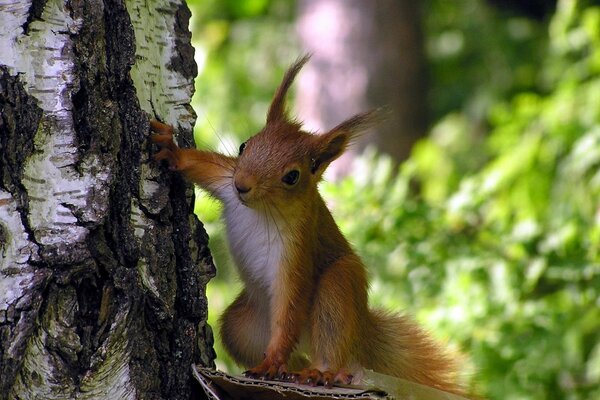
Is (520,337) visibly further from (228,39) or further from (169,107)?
(228,39)

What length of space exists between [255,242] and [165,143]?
56 centimetres

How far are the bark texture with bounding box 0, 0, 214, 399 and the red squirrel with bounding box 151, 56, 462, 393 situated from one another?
1.09 ft

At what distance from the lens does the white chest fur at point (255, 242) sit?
2430 millimetres

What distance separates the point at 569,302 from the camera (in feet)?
11.9

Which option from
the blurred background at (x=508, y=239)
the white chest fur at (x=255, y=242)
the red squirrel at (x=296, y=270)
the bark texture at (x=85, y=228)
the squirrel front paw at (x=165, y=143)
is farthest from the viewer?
the blurred background at (x=508, y=239)

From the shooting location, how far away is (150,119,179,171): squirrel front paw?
1.97 metres

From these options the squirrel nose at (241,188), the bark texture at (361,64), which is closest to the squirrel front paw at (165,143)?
the squirrel nose at (241,188)

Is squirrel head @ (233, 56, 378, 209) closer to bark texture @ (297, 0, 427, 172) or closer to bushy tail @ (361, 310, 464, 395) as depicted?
bushy tail @ (361, 310, 464, 395)

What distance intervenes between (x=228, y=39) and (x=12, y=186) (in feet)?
20.3

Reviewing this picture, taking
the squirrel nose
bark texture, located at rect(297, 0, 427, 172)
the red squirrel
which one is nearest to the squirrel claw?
the red squirrel

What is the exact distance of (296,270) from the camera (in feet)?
7.73

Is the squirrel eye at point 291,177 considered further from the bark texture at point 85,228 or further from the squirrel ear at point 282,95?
the bark texture at point 85,228

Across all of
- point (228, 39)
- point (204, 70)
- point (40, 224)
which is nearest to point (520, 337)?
point (40, 224)

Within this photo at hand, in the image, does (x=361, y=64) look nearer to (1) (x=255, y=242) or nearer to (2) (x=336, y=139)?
(2) (x=336, y=139)
